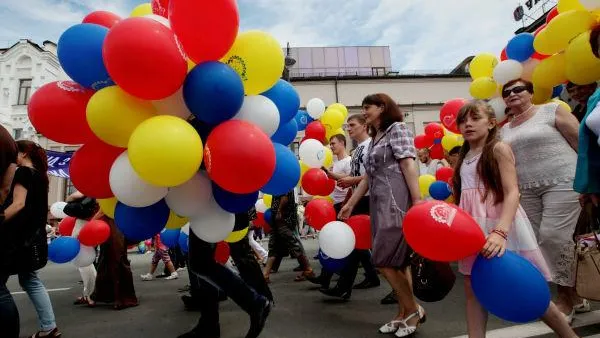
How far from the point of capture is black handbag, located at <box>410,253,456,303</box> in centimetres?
227

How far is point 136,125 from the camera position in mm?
1979

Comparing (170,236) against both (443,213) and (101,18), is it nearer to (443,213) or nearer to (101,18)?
(101,18)

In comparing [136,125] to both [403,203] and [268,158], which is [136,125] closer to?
[268,158]

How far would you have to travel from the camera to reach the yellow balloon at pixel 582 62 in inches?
106

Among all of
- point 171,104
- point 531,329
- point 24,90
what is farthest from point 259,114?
point 24,90

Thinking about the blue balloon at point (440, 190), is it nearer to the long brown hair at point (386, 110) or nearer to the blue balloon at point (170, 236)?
the long brown hair at point (386, 110)

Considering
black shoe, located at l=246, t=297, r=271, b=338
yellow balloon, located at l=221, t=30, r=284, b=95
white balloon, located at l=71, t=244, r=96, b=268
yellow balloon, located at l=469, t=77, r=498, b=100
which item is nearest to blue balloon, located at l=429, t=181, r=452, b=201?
yellow balloon, located at l=469, t=77, r=498, b=100

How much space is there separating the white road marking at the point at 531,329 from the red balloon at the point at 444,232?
A: 1171 mm

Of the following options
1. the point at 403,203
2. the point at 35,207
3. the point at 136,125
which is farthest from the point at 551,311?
the point at 35,207

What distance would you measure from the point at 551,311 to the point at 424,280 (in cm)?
67

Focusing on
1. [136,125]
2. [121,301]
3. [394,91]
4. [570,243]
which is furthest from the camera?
[394,91]

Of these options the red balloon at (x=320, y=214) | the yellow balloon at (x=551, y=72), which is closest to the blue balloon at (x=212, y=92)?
the red balloon at (x=320, y=214)

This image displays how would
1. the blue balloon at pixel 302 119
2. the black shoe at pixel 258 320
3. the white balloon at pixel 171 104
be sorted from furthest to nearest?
1. the blue balloon at pixel 302 119
2. the black shoe at pixel 258 320
3. the white balloon at pixel 171 104

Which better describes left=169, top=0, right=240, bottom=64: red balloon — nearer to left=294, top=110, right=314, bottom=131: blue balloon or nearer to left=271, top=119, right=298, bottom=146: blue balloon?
left=271, top=119, right=298, bottom=146: blue balloon
